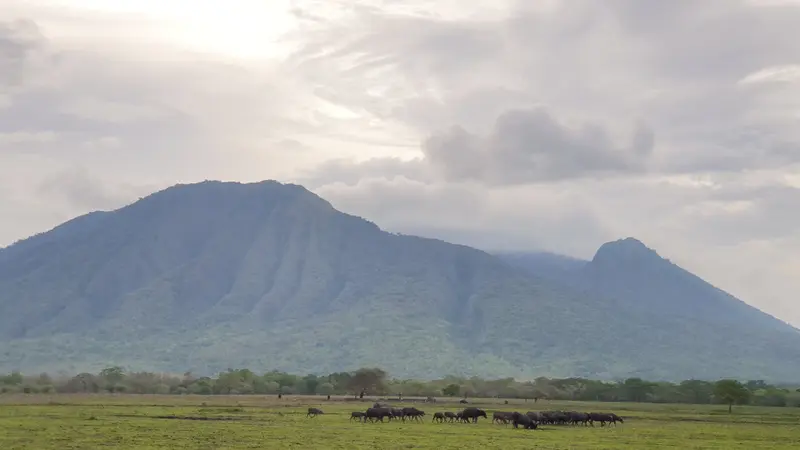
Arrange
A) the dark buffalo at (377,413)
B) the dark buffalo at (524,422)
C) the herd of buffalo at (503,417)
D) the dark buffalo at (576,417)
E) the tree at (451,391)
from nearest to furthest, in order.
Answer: the dark buffalo at (524,422)
the dark buffalo at (377,413)
the herd of buffalo at (503,417)
the dark buffalo at (576,417)
the tree at (451,391)

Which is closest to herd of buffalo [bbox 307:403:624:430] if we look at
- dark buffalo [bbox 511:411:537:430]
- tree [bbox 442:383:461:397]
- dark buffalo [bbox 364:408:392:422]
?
dark buffalo [bbox 364:408:392:422]

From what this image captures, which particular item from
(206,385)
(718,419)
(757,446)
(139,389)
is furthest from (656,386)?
(757,446)

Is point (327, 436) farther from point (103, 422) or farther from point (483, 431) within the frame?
point (103, 422)

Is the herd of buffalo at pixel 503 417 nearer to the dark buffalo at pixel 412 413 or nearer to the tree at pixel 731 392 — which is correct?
the dark buffalo at pixel 412 413

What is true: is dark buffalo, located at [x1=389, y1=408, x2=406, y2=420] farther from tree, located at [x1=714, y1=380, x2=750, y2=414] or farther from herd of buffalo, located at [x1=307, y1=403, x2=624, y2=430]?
tree, located at [x1=714, y1=380, x2=750, y2=414]

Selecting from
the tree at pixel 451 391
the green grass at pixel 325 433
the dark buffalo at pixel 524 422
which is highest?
the tree at pixel 451 391

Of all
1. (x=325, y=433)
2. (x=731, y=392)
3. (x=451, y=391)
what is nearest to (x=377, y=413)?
(x=325, y=433)

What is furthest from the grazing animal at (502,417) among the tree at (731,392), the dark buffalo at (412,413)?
the tree at (731,392)

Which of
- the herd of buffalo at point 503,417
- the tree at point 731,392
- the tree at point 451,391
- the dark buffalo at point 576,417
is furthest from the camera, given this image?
the tree at point 451,391

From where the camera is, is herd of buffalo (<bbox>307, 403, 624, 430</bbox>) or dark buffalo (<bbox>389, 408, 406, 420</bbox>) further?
dark buffalo (<bbox>389, 408, 406, 420</bbox>)

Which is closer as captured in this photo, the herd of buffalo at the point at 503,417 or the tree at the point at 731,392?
the herd of buffalo at the point at 503,417

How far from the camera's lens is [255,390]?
196 m

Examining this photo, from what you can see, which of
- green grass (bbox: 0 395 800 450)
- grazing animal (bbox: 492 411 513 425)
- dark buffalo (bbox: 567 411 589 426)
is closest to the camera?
green grass (bbox: 0 395 800 450)

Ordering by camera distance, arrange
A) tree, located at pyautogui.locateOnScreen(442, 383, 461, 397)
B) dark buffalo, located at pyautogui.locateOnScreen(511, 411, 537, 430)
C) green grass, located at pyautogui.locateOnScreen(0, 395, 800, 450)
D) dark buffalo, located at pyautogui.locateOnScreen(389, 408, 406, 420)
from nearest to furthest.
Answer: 1. green grass, located at pyautogui.locateOnScreen(0, 395, 800, 450)
2. dark buffalo, located at pyautogui.locateOnScreen(511, 411, 537, 430)
3. dark buffalo, located at pyautogui.locateOnScreen(389, 408, 406, 420)
4. tree, located at pyautogui.locateOnScreen(442, 383, 461, 397)
